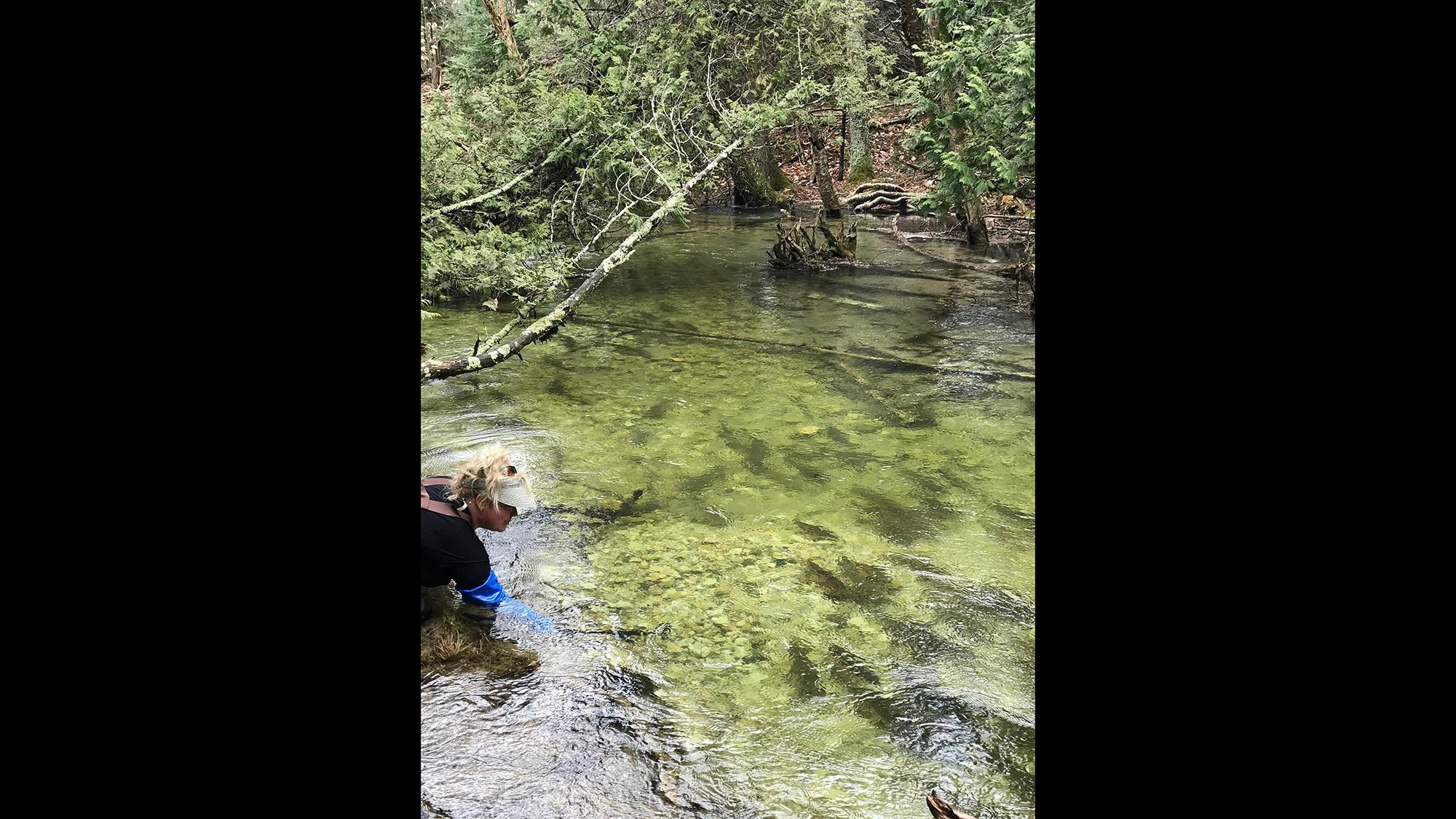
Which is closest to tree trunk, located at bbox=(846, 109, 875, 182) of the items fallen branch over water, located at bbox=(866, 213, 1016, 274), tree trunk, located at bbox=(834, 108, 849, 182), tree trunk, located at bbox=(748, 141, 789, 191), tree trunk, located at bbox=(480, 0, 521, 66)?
tree trunk, located at bbox=(834, 108, 849, 182)

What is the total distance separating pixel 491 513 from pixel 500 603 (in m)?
0.62

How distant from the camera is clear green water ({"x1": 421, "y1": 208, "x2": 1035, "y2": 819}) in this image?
168 inches

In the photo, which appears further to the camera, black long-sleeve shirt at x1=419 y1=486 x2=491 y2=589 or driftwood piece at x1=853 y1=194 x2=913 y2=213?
driftwood piece at x1=853 y1=194 x2=913 y2=213

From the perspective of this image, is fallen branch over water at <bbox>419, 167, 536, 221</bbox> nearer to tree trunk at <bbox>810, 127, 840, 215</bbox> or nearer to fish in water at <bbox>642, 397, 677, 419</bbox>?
fish in water at <bbox>642, 397, 677, 419</bbox>

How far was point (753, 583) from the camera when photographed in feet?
19.7

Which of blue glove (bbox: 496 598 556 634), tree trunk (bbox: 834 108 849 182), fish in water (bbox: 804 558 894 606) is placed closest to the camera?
blue glove (bbox: 496 598 556 634)

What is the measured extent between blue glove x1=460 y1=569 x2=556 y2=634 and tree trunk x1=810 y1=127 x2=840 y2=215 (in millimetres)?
14743

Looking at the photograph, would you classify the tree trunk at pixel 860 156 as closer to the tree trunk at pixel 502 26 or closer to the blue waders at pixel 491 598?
the tree trunk at pixel 502 26

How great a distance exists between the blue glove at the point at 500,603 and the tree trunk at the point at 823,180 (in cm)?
1474

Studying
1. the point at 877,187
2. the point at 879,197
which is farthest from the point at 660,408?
the point at 877,187
